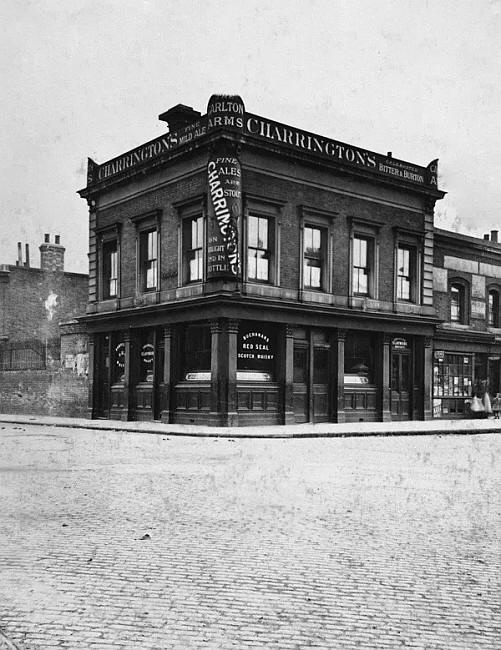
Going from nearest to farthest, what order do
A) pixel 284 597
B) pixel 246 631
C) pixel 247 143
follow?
pixel 246 631 < pixel 284 597 < pixel 247 143

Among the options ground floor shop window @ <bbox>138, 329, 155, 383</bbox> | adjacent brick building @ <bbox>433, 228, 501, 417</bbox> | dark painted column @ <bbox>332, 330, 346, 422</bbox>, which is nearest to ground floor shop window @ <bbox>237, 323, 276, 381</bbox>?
dark painted column @ <bbox>332, 330, 346, 422</bbox>

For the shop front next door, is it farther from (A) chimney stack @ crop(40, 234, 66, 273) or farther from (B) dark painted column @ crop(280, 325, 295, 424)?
(A) chimney stack @ crop(40, 234, 66, 273)

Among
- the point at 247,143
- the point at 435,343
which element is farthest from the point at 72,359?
the point at 435,343

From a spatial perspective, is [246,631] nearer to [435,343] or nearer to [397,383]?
[397,383]

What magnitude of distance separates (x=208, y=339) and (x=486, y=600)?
16830 millimetres

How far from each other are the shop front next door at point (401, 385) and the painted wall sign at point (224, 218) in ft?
26.0

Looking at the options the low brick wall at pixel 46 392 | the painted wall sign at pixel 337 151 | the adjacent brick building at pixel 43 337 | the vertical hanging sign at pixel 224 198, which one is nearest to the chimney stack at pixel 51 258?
the adjacent brick building at pixel 43 337

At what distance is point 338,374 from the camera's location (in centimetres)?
2305

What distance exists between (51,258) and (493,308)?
69.3 ft

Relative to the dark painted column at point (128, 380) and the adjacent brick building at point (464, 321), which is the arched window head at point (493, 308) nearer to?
the adjacent brick building at point (464, 321)

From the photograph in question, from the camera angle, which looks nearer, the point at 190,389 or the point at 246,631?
the point at 246,631

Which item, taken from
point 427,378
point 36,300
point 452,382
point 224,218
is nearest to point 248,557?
point 224,218

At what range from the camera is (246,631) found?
12.9 ft

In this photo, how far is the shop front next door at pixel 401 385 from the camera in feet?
82.6
